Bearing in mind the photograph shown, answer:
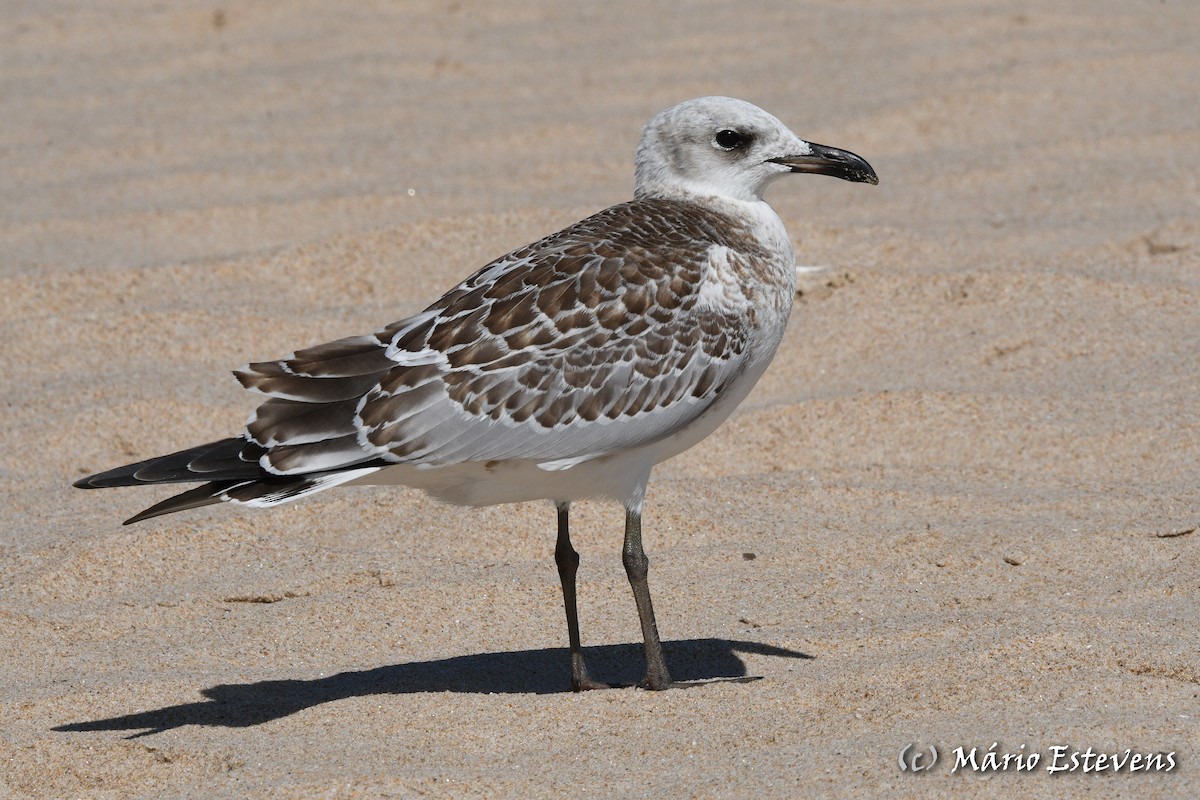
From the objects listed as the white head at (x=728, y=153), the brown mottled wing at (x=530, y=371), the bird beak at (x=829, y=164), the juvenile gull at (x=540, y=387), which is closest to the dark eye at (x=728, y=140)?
the white head at (x=728, y=153)

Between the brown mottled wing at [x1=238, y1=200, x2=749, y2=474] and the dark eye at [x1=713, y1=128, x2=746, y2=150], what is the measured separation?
0.49 meters

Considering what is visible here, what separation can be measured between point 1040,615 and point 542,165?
481cm

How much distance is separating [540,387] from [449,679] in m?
0.90

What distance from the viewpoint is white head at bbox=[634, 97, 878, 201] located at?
4.95 meters

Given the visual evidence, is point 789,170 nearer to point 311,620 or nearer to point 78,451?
point 311,620

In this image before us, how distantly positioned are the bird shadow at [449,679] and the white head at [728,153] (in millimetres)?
1336

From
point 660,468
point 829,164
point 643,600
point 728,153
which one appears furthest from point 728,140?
point 660,468

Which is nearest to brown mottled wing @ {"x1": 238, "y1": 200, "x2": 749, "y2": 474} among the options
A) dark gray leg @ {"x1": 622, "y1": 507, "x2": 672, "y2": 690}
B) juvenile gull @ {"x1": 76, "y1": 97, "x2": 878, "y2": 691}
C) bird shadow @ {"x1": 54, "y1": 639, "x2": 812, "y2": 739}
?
juvenile gull @ {"x1": 76, "y1": 97, "x2": 878, "y2": 691}

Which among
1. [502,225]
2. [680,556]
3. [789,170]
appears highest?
[789,170]

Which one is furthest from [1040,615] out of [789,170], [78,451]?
[78,451]

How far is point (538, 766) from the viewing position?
4047mm

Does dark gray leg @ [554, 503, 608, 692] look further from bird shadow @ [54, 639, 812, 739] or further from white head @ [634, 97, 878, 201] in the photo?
white head @ [634, 97, 878, 201]

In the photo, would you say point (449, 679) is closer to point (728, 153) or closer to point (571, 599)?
point (571, 599)

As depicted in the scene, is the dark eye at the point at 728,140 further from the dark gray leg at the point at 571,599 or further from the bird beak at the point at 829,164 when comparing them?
the dark gray leg at the point at 571,599
